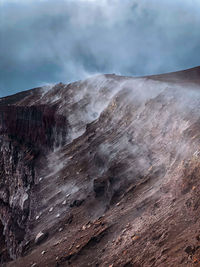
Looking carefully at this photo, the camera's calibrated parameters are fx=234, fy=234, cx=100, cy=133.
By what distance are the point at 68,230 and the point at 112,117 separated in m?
11.1

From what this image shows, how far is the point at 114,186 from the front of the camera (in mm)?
13461

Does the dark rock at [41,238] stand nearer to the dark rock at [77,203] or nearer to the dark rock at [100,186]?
the dark rock at [77,203]

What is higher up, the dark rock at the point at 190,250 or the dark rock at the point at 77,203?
the dark rock at the point at 77,203

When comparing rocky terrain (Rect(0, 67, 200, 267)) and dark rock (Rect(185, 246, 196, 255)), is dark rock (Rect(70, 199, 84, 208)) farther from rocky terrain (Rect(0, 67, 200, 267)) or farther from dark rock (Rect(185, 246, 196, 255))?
dark rock (Rect(185, 246, 196, 255))

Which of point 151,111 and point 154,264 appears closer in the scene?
point 154,264

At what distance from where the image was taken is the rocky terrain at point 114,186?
8.29 m

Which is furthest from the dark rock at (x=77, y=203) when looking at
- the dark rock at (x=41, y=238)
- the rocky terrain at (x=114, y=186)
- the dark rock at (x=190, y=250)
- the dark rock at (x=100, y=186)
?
the dark rock at (x=190, y=250)

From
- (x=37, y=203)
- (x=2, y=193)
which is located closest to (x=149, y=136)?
(x=37, y=203)

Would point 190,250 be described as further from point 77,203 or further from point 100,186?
point 77,203

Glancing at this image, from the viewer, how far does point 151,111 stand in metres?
16.7

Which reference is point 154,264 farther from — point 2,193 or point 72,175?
point 2,193

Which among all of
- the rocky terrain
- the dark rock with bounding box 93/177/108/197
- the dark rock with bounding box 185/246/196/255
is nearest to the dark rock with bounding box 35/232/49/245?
the rocky terrain

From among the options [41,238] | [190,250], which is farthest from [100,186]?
[190,250]

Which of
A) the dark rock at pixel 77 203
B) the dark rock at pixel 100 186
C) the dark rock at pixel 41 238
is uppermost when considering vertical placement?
the dark rock at pixel 100 186
